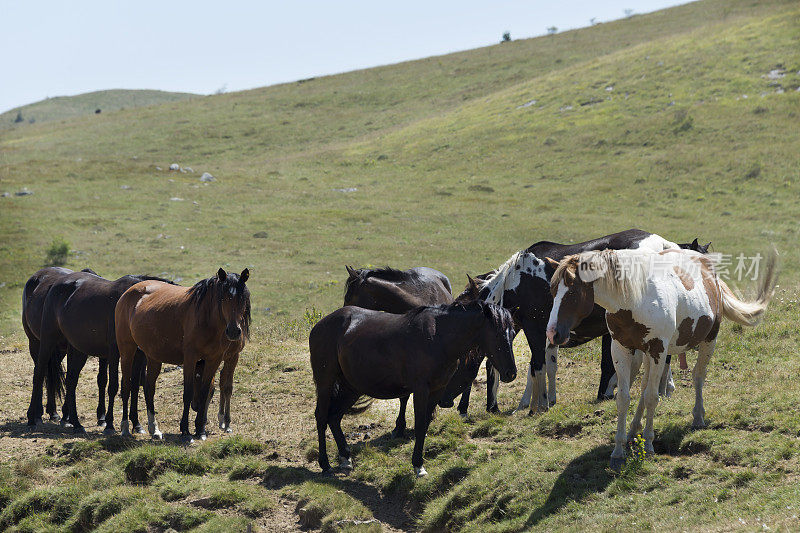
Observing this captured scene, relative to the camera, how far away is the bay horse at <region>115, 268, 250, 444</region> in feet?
36.9

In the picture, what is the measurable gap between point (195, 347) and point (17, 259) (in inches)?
944

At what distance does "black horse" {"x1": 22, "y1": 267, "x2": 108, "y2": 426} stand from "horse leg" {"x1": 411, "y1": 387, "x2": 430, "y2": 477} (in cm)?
616

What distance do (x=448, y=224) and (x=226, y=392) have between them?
26.4 m

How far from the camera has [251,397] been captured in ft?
46.2

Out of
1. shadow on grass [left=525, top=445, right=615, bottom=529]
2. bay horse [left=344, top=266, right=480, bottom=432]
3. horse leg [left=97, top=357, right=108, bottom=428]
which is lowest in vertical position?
shadow on grass [left=525, top=445, right=615, bottom=529]

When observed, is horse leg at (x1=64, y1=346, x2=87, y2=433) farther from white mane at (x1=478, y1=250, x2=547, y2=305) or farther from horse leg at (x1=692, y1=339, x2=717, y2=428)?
horse leg at (x1=692, y1=339, x2=717, y2=428)

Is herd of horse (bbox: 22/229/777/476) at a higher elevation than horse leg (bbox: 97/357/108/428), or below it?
higher

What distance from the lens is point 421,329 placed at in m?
9.87

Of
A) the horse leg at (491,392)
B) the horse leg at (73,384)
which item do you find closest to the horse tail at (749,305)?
the horse leg at (491,392)

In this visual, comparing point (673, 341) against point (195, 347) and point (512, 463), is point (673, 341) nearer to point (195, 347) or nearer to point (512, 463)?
point (512, 463)

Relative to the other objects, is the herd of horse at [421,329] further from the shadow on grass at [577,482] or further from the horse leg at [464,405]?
the shadow on grass at [577,482]

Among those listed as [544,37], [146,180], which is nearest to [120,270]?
[146,180]

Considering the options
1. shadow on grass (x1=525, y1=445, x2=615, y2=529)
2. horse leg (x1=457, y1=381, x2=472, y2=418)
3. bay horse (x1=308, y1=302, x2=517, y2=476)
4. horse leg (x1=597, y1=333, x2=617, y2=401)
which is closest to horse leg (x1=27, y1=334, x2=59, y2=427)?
bay horse (x1=308, y1=302, x2=517, y2=476)

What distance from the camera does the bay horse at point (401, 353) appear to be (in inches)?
378
